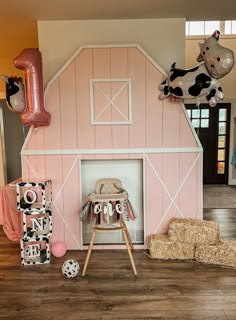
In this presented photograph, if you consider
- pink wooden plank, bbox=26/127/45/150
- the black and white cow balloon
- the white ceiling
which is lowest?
pink wooden plank, bbox=26/127/45/150

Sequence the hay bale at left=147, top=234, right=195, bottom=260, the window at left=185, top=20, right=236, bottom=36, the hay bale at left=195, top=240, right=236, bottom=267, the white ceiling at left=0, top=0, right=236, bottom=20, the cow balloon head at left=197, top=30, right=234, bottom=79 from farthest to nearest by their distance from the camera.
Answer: the window at left=185, top=20, right=236, bottom=36
the hay bale at left=147, top=234, right=195, bottom=260
the hay bale at left=195, top=240, right=236, bottom=267
the white ceiling at left=0, top=0, right=236, bottom=20
the cow balloon head at left=197, top=30, right=234, bottom=79

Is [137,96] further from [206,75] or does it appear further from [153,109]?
[206,75]

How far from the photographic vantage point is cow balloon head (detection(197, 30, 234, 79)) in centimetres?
264

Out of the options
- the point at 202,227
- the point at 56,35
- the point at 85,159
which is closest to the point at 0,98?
the point at 56,35

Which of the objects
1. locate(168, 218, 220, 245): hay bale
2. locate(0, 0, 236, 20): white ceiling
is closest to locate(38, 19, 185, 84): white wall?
locate(0, 0, 236, 20): white ceiling

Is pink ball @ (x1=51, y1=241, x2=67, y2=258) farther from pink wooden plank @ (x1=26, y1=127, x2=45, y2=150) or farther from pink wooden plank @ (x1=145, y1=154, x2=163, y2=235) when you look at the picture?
pink wooden plank @ (x1=26, y1=127, x2=45, y2=150)

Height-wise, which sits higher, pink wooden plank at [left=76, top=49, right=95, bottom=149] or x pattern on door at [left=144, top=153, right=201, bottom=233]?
pink wooden plank at [left=76, top=49, right=95, bottom=149]

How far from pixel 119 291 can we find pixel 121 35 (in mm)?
2735

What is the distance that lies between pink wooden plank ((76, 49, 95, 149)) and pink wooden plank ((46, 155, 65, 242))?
1.15ft

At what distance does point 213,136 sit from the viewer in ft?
23.1

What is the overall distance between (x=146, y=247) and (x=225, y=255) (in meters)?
0.90

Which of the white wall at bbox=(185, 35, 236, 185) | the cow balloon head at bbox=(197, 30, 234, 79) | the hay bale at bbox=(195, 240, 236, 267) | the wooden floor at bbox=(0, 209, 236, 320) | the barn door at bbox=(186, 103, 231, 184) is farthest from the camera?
the barn door at bbox=(186, 103, 231, 184)

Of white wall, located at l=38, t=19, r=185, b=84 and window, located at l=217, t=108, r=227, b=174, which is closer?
white wall, located at l=38, t=19, r=185, b=84

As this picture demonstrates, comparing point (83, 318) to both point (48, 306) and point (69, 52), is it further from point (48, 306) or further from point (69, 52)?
point (69, 52)
